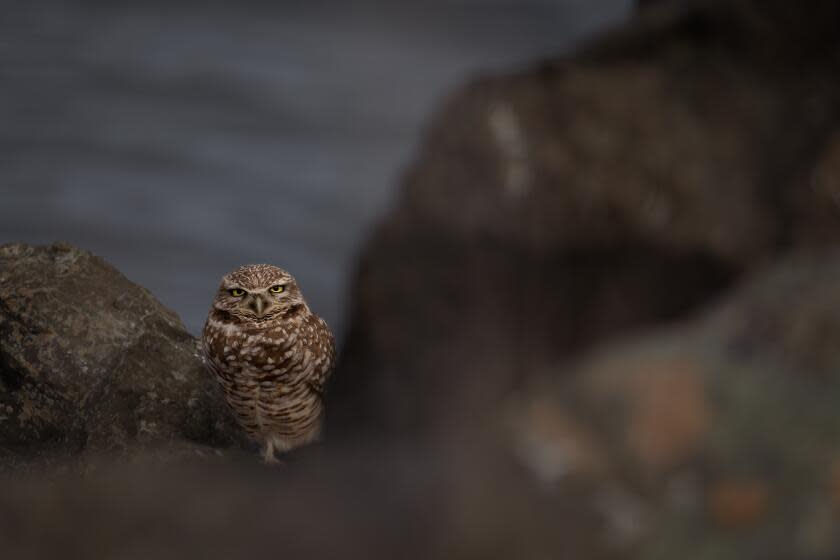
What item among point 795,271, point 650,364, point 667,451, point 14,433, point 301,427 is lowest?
point 14,433

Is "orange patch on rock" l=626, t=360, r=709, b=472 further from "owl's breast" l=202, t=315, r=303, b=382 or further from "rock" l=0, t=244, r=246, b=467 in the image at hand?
"rock" l=0, t=244, r=246, b=467

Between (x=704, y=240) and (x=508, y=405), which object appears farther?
(x=704, y=240)

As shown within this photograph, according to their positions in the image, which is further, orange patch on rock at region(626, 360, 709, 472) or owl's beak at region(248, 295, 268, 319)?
owl's beak at region(248, 295, 268, 319)

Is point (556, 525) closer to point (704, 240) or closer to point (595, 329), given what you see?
point (595, 329)

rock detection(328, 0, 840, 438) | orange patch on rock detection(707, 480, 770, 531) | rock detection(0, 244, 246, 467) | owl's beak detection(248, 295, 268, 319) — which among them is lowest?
rock detection(0, 244, 246, 467)

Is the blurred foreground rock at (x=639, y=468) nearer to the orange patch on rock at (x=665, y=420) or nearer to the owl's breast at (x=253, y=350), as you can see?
the orange patch on rock at (x=665, y=420)

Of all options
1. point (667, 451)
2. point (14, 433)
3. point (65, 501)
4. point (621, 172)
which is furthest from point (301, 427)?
point (667, 451)

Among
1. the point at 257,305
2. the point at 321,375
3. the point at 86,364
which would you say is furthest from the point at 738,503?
the point at 86,364

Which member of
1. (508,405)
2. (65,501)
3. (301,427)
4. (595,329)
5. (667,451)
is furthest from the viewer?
(301,427)

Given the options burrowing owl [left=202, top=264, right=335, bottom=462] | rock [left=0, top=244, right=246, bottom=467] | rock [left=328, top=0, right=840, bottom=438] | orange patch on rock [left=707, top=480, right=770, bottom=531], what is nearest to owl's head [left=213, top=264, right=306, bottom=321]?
burrowing owl [left=202, top=264, right=335, bottom=462]
